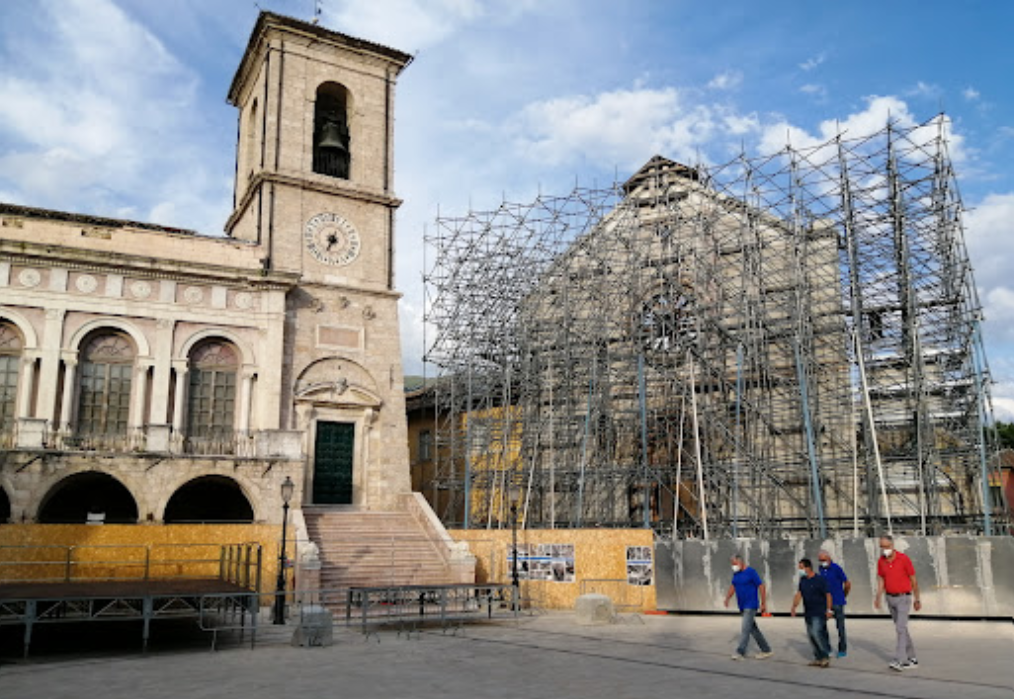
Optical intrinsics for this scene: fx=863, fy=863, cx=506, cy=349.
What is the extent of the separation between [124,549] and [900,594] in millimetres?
15992

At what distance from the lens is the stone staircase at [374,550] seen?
21516mm

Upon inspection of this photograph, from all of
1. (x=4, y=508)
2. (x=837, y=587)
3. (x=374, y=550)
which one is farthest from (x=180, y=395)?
(x=837, y=587)

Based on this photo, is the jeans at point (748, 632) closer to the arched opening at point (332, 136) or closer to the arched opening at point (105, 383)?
the arched opening at point (105, 383)

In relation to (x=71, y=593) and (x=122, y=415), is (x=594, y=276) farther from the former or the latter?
(x=71, y=593)

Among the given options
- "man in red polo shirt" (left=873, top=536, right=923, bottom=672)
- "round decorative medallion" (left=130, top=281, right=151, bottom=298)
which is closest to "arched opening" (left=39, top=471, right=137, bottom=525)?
"round decorative medallion" (left=130, top=281, right=151, bottom=298)

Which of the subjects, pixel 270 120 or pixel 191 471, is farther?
pixel 270 120

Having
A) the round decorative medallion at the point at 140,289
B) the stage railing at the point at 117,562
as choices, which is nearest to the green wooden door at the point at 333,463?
the stage railing at the point at 117,562

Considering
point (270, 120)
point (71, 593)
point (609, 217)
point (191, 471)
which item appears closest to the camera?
point (71, 593)

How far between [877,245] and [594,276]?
879cm

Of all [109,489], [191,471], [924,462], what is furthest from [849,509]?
[109,489]

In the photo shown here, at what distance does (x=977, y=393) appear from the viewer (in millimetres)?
20766

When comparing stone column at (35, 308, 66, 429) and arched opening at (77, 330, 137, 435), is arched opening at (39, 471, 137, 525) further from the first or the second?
stone column at (35, 308, 66, 429)

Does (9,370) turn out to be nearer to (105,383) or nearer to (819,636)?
(105,383)

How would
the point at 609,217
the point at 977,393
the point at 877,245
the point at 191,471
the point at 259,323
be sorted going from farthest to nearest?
the point at 609,217
the point at 259,323
the point at 877,245
the point at 191,471
the point at 977,393
